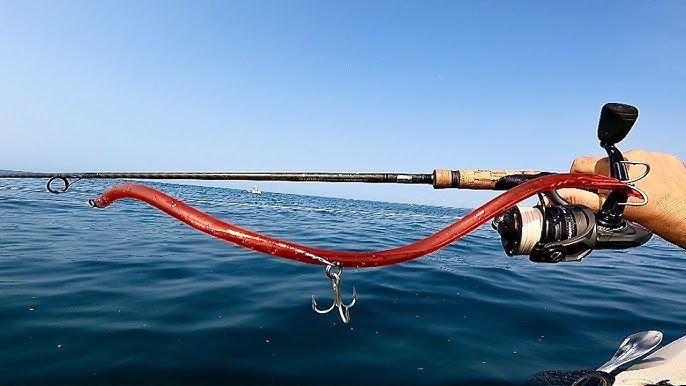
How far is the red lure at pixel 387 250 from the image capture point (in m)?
2.12

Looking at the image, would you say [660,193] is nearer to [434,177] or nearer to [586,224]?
[586,224]

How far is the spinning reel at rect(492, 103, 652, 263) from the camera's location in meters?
2.31

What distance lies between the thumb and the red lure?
0.45m

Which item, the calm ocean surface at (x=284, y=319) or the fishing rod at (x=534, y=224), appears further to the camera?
the calm ocean surface at (x=284, y=319)

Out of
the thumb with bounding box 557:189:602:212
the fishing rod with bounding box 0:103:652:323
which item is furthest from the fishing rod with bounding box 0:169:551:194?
the fishing rod with bounding box 0:103:652:323

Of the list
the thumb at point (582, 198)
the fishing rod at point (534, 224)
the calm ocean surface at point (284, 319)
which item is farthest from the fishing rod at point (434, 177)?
the calm ocean surface at point (284, 319)

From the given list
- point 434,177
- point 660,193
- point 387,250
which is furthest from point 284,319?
point 660,193

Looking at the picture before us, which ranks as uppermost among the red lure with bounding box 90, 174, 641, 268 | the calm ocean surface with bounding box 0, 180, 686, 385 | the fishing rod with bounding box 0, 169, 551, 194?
the fishing rod with bounding box 0, 169, 551, 194

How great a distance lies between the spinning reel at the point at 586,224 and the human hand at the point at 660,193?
16 centimetres

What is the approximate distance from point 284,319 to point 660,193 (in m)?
4.27

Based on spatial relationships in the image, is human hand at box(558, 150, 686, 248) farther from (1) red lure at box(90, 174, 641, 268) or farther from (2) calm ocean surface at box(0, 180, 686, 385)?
(2) calm ocean surface at box(0, 180, 686, 385)

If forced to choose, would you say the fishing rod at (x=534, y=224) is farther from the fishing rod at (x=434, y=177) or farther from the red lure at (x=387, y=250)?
the fishing rod at (x=434, y=177)

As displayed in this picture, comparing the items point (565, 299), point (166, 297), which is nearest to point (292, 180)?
point (166, 297)

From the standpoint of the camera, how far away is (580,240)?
2.31 m
